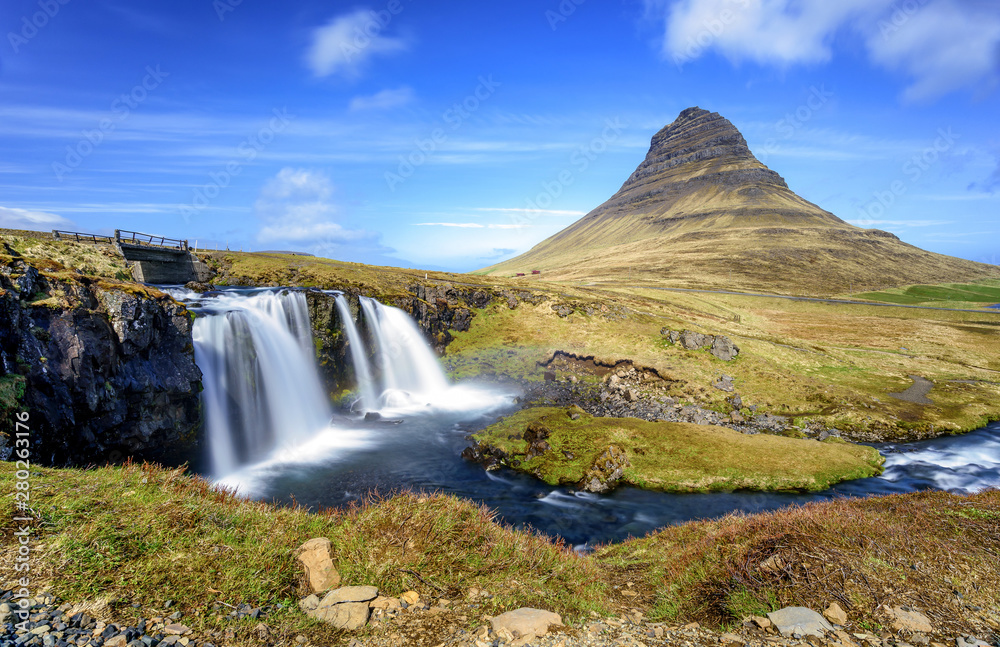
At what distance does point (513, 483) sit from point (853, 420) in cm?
2938

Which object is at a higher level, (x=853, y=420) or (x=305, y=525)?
(x=305, y=525)

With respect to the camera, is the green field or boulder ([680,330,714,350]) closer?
boulder ([680,330,714,350])

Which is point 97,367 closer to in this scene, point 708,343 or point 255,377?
point 255,377

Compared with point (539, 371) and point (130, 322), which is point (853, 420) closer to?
point (539, 371)

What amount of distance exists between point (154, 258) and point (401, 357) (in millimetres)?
28298

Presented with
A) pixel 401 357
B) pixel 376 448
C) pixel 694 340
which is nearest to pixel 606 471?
pixel 376 448

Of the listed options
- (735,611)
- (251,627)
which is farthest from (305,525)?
(735,611)

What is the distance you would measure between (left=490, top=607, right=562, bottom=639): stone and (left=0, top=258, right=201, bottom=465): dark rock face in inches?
848

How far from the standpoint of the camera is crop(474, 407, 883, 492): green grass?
24.0 metres

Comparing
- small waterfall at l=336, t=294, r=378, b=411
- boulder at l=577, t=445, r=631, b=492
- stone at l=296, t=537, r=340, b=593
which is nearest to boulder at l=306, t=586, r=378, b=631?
stone at l=296, t=537, r=340, b=593

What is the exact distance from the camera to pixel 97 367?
826 inches

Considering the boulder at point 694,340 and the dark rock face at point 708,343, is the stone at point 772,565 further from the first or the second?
the boulder at point 694,340

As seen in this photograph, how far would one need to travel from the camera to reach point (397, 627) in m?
7.12

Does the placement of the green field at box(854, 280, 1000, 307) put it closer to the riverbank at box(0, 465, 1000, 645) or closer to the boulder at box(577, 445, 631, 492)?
the boulder at box(577, 445, 631, 492)
